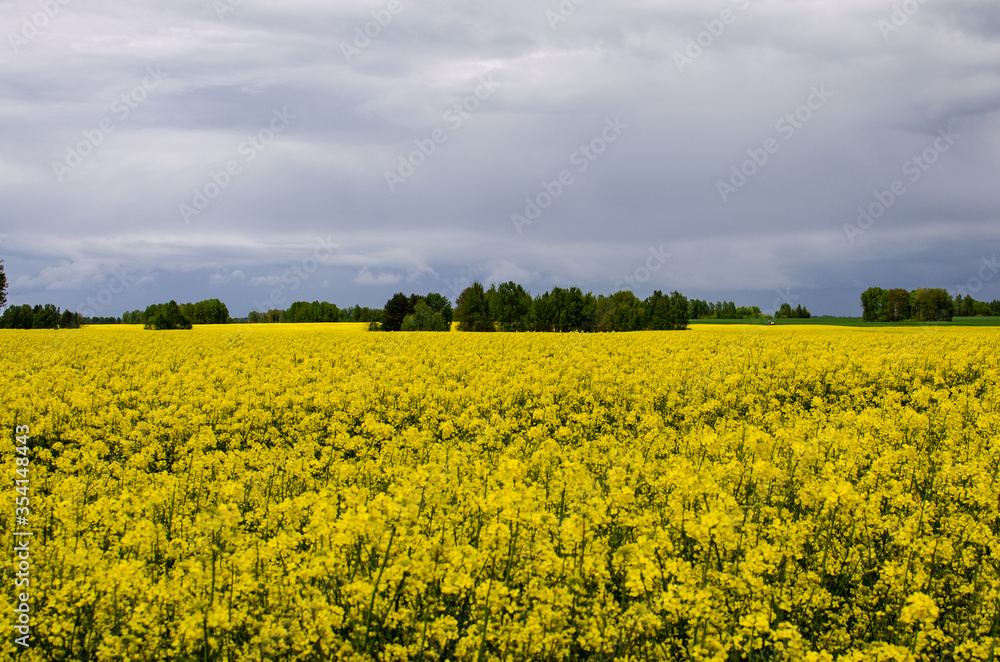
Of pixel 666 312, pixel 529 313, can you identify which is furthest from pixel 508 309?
pixel 666 312

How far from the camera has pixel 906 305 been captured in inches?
3191

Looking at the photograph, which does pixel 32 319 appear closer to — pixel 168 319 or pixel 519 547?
pixel 168 319

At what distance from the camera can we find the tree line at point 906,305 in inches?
3068

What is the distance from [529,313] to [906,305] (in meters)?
54.4

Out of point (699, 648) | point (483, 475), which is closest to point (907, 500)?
point (699, 648)

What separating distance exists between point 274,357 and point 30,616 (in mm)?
18026

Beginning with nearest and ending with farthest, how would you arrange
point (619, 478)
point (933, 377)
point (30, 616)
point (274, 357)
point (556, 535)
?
point (30, 616) → point (556, 535) → point (619, 478) → point (933, 377) → point (274, 357)

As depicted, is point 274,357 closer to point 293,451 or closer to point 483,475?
point 293,451

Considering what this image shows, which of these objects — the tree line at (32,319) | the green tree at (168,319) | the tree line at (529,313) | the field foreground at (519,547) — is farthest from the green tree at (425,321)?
the field foreground at (519,547)

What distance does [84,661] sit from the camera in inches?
165

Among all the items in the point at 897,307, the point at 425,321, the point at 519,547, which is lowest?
the point at 519,547

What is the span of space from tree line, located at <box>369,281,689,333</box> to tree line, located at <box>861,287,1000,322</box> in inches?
1270

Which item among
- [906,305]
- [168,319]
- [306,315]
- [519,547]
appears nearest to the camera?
[519,547]

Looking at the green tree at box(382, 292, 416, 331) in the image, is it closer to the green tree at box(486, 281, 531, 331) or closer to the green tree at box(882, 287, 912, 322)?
the green tree at box(486, 281, 531, 331)
